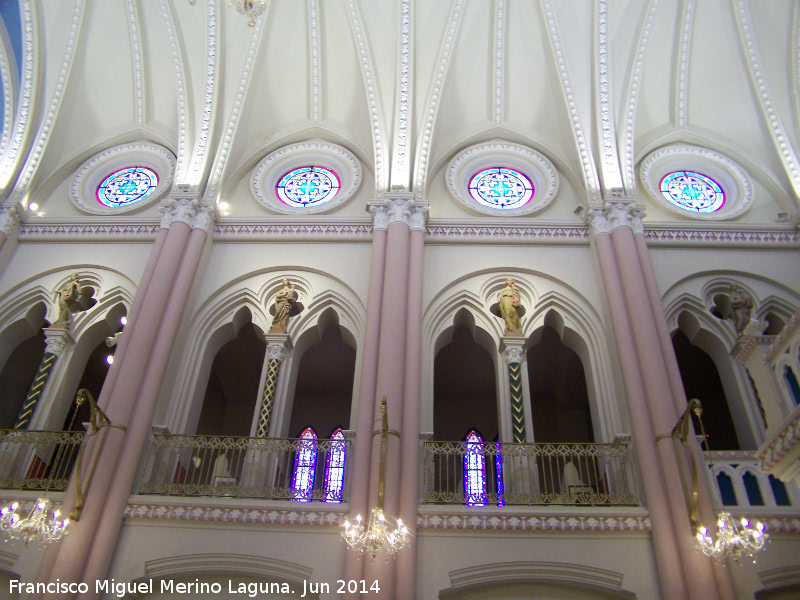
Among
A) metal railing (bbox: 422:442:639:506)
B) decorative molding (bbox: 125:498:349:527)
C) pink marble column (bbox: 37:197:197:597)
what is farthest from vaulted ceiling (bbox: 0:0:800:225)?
decorative molding (bbox: 125:498:349:527)

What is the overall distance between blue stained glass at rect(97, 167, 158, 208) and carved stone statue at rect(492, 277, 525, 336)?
781 centimetres

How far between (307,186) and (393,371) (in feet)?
19.6

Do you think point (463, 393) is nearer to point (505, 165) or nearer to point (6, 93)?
point (505, 165)

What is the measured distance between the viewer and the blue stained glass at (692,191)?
1409 cm

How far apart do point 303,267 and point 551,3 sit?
740 cm

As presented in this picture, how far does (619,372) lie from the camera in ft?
36.0

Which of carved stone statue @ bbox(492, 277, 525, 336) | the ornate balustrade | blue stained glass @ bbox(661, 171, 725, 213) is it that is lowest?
the ornate balustrade

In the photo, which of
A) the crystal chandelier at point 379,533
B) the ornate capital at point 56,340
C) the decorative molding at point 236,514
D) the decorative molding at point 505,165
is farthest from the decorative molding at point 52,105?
the crystal chandelier at point 379,533

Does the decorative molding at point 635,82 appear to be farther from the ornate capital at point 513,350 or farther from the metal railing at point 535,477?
the metal railing at point 535,477

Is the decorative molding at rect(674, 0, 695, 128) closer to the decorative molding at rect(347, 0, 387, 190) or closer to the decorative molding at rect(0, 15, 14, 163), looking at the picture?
the decorative molding at rect(347, 0, 387, 190)

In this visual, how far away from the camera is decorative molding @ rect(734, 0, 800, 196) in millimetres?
13844

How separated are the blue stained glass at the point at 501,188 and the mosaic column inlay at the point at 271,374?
5.22 m

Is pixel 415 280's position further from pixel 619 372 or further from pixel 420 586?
pixel 420 586

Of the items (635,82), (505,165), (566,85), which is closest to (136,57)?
(505,165)
